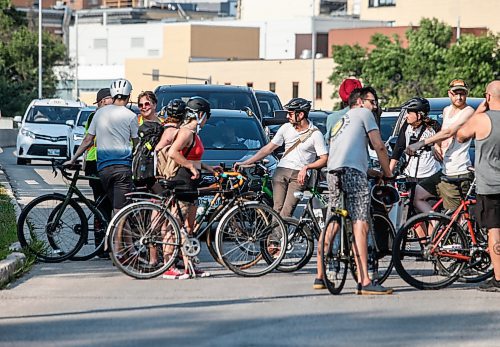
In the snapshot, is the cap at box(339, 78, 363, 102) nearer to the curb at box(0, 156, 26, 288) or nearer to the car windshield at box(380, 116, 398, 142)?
the curb at box(0, 156, 26, 288)

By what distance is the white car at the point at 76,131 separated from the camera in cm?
3222

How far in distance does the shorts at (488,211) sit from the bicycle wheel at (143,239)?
9.62ft

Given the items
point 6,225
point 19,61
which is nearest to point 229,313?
point 6,225

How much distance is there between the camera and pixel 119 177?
13914 millimetres

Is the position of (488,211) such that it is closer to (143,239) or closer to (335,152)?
(335,152)

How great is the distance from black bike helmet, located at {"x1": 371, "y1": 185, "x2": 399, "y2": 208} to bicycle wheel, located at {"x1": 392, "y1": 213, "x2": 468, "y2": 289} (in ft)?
0.96

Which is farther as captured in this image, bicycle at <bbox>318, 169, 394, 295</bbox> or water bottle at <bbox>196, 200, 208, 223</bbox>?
water bottle at <bbox>196, 200, 208, 223</bbox>

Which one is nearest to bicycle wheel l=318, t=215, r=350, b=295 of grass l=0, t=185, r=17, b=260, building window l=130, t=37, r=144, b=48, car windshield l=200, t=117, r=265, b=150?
grass l=0, t=185, r=17, b=260

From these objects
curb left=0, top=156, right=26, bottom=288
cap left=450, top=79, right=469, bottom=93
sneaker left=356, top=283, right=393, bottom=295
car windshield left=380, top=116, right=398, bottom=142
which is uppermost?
cap left=450, top=79, right=469, bottom=93

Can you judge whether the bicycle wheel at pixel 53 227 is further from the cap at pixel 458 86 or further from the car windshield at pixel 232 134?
the car windshield at pixel 232 134

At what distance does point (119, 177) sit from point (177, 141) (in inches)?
41.5

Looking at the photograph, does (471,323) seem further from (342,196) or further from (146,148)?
(146,148)

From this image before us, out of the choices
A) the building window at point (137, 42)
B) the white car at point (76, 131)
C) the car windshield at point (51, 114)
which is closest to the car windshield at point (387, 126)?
the white car at point (76, 131)

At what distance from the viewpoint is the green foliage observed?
76.4 metres
